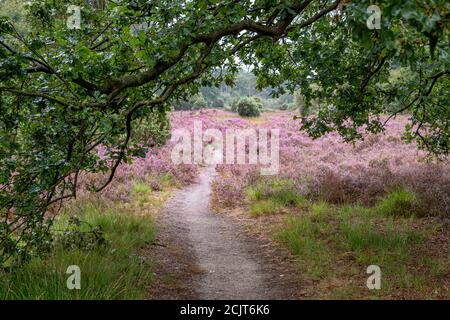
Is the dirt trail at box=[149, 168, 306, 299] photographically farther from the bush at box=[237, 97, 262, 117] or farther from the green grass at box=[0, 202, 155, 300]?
the bush at box=[237, 97, 262, 117]

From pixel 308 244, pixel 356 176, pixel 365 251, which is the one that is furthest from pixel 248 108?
pixel 365 251

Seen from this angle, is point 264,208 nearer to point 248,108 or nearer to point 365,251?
point 365,251

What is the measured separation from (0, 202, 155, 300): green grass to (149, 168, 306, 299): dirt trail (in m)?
0.48

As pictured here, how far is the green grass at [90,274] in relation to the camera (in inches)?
184

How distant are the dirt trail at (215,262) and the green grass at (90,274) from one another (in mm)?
482

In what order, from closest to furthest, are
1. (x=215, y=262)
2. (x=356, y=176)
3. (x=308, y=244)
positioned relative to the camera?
1. (x=215, y=262)
2. (x=308, y=244)
3. (x=356, y=176)

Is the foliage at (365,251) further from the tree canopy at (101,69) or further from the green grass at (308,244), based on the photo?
the tree canopy at (101,69)

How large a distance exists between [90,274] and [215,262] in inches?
98.7

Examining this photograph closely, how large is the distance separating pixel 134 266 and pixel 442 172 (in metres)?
9.74

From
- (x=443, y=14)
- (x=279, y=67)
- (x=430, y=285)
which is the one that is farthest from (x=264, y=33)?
(x=430, y=285)

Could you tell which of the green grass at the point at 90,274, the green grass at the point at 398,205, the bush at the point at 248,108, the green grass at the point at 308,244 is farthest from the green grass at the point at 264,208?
the bush at the point at 248,108

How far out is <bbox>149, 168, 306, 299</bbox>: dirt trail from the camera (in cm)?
577

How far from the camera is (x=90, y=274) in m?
5.17
